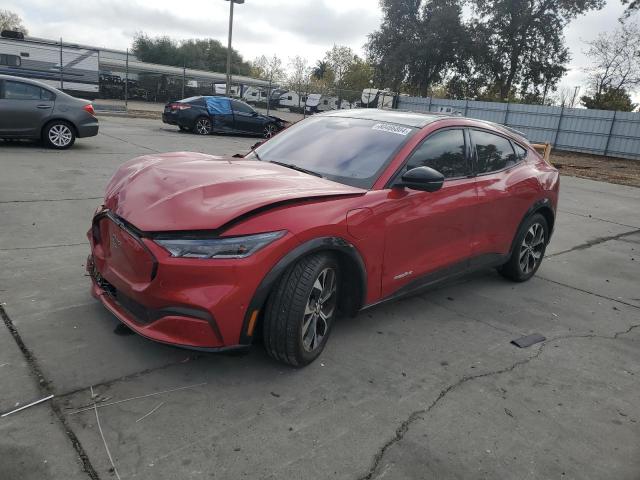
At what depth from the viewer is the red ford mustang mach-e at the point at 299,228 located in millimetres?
2697

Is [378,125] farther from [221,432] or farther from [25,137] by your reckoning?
[25,137]

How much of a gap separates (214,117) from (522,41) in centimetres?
2548

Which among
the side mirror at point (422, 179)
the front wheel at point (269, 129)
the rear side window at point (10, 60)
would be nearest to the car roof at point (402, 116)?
the side mirror at point (422, 179)

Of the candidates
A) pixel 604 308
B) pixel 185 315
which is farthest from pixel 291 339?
pixel 604 308

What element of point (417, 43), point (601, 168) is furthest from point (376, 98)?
point (601, 168)

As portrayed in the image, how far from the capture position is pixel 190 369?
305 centimetres

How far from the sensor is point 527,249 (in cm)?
518

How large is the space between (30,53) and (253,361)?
24.3 metres

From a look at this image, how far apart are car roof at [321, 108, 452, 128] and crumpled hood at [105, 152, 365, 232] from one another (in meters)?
0.97

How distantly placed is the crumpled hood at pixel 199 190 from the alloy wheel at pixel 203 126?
1480cm

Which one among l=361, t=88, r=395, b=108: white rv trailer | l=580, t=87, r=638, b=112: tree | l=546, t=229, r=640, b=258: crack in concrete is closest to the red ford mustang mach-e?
l=546, t=229, r=640, b=258: crack in concrete

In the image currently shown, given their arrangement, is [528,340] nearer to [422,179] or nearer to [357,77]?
[422,179]

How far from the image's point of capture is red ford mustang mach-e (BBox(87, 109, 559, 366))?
2697mm

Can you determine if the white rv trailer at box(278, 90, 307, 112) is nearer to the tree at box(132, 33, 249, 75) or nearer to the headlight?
the tree at box(132, 33, 249, 75)
